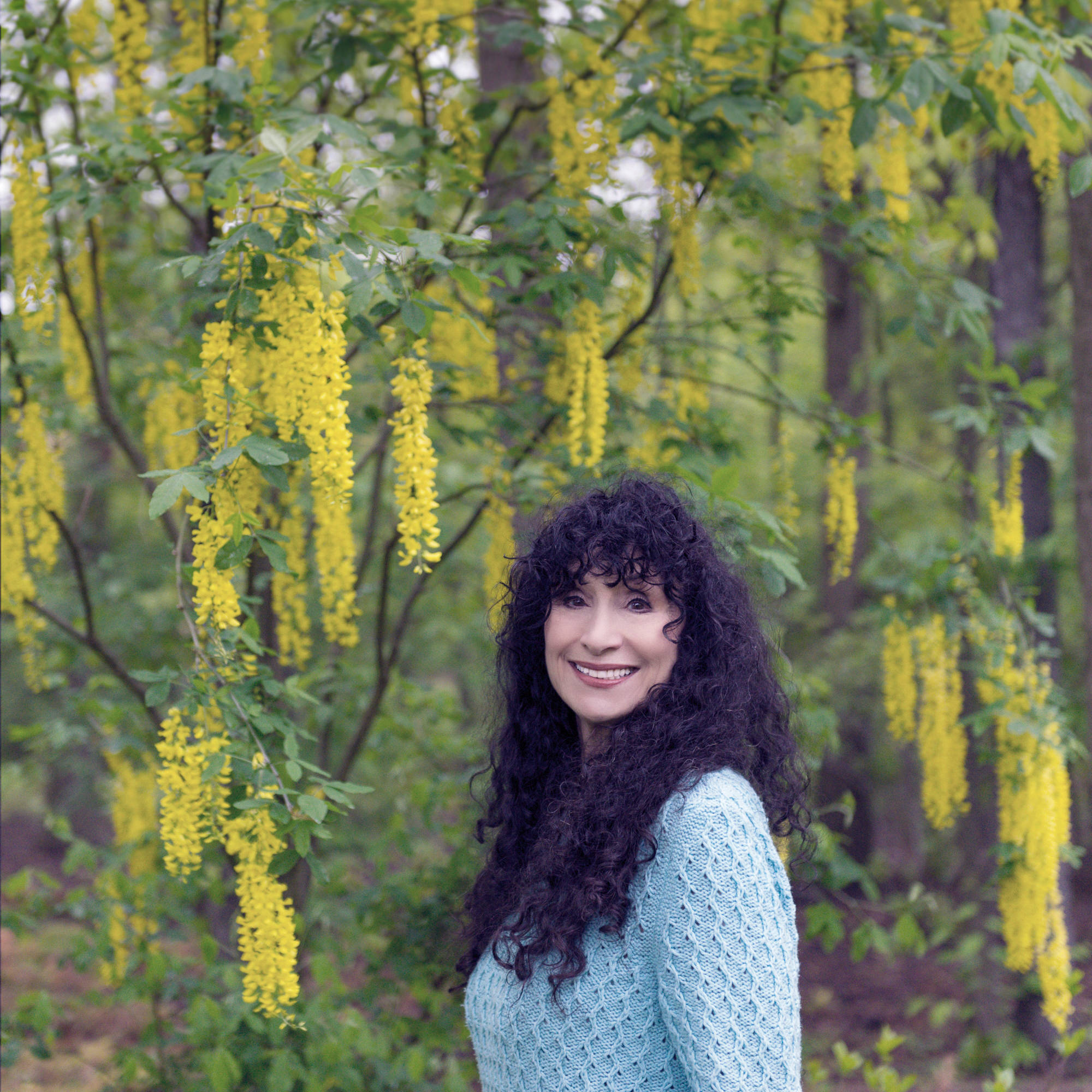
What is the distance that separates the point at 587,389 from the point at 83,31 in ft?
6.07

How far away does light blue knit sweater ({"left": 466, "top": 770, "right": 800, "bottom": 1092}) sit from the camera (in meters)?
1.39

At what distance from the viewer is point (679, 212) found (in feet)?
10.5

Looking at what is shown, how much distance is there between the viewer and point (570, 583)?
1.76 metres

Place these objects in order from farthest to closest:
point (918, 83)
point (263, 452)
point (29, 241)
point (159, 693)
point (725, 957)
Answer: point (29, 241), point (918, 83), point (159, 693), point (263, 452), point (725, 957)

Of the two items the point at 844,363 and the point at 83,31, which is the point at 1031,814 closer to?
the point at 83,31

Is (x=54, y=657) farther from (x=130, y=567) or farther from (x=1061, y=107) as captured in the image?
(x=1061, y=107)

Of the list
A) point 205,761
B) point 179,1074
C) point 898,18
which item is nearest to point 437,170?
point 898,18

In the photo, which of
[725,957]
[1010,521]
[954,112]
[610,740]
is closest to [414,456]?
[610,740]

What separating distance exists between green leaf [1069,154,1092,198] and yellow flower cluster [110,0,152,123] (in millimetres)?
2561

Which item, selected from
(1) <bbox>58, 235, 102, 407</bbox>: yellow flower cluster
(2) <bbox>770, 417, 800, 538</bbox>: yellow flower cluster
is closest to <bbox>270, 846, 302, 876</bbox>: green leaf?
(1) <bbox>58, 235, 102, 407</bbox>: yellow flower cluster

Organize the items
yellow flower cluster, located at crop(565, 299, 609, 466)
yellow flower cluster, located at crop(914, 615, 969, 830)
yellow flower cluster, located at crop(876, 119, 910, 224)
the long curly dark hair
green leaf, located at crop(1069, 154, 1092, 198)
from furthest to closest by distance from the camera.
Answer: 1. yellow flower cluster, located at crop(914, 615, 969, 830)
2. yellow flower cluster, located at crop(876, 119, 910, 224)
3. yellow flower cluster, located at crop(565, 299, 609, 466)
4. green leaf, located at crop(1069, 154, 1092, 198)
5. the long curly dark hair

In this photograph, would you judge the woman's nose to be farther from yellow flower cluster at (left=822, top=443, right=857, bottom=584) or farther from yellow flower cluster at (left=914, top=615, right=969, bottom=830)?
yellow flower cluster at (left=914, top=615, right=969, bottom=830)

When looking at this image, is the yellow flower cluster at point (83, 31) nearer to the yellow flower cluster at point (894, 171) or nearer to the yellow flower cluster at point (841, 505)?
the yellow flower cluster at point (894, 171)

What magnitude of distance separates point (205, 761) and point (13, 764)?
2200mm
